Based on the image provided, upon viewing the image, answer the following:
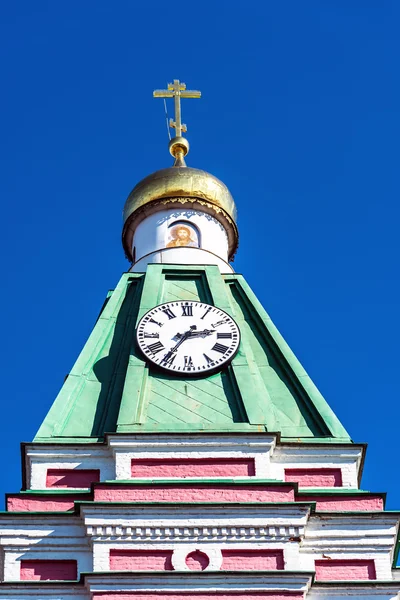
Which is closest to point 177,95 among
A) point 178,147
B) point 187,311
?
point 178,147

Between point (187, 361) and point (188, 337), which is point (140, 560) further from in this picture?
point (188, 337)

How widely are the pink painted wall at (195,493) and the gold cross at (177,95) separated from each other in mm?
13179

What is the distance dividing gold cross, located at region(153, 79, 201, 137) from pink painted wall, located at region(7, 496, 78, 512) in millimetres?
13278

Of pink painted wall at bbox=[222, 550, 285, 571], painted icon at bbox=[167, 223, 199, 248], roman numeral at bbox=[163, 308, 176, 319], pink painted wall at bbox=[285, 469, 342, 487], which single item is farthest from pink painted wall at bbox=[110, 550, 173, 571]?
painted icon at bbox=[167, 223, 199, 248]

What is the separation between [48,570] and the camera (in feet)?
64.2

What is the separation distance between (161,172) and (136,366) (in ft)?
25.3

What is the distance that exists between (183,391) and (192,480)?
2607 mm

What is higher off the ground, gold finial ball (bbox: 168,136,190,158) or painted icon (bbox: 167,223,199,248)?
gold finial ball (bbox: 168,136,190,158)

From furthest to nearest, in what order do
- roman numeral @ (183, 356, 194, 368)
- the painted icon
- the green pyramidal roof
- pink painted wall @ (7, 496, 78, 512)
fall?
the painted icon
roman numeral @ (183, 356, 194, 368)
the green pyramidal roof
pink painted wall @ (7, 496, 78, 512)

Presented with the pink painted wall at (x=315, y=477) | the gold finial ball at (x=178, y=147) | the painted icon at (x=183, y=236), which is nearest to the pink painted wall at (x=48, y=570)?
the pink painted wall at (x=315, y=477)

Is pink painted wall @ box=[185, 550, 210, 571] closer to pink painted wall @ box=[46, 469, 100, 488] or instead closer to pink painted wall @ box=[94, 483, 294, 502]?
pink painted wall @ box=[94, 483, 294, 502]

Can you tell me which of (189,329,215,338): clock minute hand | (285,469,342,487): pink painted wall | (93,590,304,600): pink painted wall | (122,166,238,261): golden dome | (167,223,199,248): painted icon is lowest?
(93,590,304,600): pink painted wall

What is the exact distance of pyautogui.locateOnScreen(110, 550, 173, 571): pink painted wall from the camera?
63.5ft

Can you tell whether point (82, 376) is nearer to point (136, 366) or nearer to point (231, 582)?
point (136, 366)
